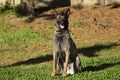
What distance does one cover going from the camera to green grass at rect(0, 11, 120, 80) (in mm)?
12023

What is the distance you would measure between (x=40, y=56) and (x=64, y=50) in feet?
17.4

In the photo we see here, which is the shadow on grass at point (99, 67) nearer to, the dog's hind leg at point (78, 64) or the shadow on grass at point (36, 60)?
the dog's hind leg at point (78, 64)

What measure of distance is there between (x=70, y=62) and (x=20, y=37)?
26.0 ft

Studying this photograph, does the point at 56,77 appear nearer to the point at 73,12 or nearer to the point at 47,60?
the point at 47,60

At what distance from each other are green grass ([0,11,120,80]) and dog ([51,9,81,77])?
26cm

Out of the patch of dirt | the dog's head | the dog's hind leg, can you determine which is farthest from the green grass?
the dog's head

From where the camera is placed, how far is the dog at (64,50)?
447 inches

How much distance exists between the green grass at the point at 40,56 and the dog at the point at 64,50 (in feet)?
0.84

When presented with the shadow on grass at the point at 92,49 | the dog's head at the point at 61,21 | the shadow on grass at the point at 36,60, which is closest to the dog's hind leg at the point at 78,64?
the dog's head at the point at 61,21

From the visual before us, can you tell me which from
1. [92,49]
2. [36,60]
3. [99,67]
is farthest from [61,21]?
[92,49]

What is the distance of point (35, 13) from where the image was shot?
21.9m

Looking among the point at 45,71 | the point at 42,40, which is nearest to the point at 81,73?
the point at 45,71

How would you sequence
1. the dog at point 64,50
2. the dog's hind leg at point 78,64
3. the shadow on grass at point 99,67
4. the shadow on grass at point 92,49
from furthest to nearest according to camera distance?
1. the shadow on grass at point 92,49
2. the shadow on grass at point 99,67
3. the dog's hind leg at point 78,64
4. the dog at point 64,50

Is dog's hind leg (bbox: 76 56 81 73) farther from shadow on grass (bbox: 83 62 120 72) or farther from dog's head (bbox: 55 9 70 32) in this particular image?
dog's head (bbox: 55 9 70 32)
